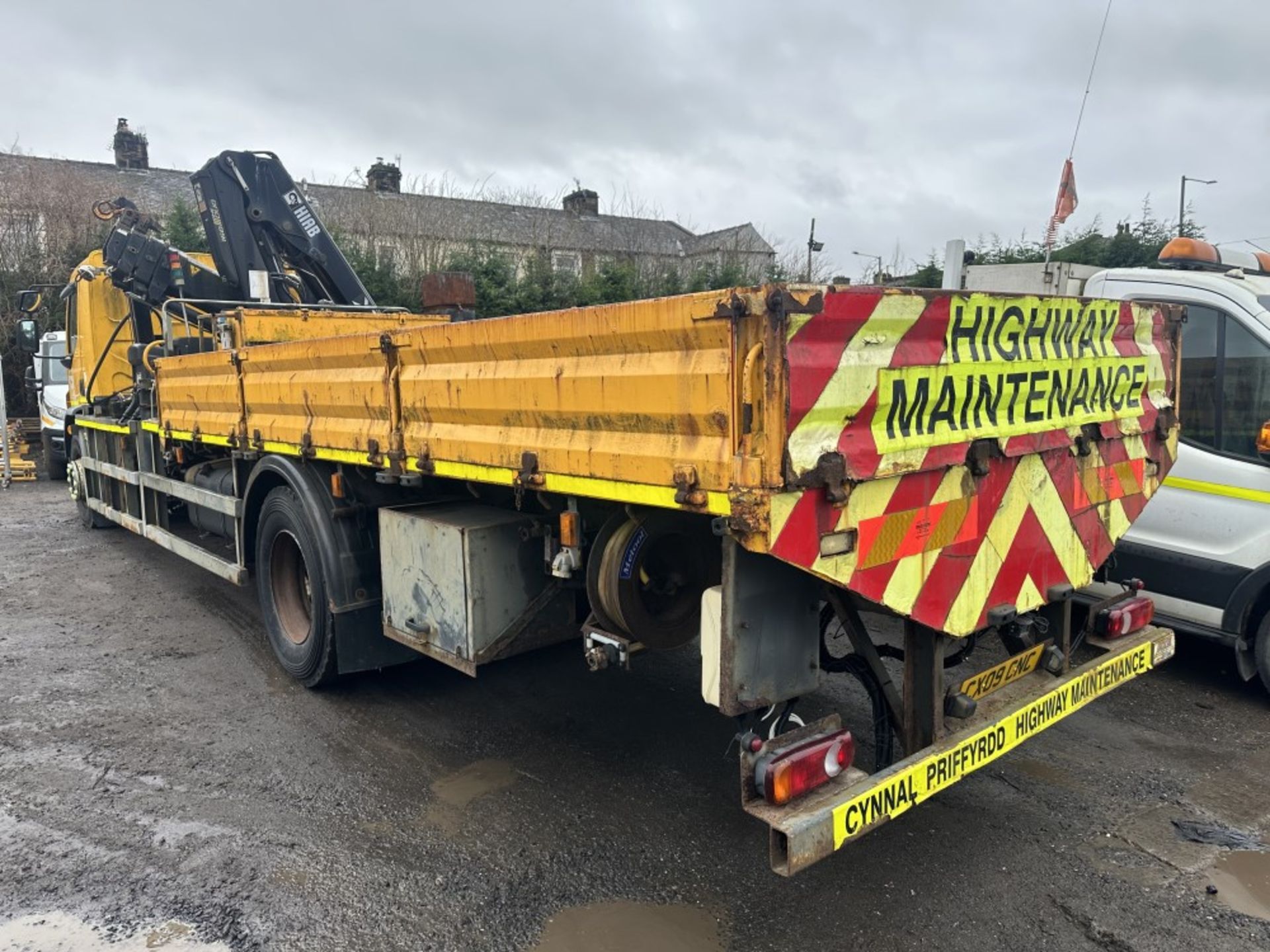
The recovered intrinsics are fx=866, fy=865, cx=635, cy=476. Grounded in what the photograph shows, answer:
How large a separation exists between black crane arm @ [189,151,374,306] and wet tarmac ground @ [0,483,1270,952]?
3.79 metres

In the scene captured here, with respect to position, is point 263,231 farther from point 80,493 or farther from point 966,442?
point 966,442

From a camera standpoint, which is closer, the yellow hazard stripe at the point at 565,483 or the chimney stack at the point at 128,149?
the yellow hazard stripe at the point at 565,483

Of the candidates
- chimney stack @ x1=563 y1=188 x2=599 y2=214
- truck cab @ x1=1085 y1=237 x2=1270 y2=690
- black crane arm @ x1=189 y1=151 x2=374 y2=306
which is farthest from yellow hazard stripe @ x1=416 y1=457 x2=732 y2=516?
chimney stack @ x1=563 y1=188 x2=599 y2=214

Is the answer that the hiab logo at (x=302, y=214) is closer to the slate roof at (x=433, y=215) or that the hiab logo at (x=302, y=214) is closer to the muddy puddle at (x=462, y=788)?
the muddy puddle at (x=462, y=788)

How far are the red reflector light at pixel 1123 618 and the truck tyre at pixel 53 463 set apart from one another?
1580 cm

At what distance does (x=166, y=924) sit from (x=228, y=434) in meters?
3.18

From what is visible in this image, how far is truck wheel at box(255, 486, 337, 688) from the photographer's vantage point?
458 cm

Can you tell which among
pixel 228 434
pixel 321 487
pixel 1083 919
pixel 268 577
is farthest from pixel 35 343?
pixel 1083 919

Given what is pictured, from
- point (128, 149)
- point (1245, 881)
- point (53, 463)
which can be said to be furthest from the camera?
point (128, 149)

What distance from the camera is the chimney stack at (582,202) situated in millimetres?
28062

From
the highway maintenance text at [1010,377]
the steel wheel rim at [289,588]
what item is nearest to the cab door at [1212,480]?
the highway maintenance text at [1010,377]

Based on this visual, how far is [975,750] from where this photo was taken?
114 inches

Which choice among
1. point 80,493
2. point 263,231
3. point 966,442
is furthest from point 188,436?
point 966,442

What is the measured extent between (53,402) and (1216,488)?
15.7 meters
